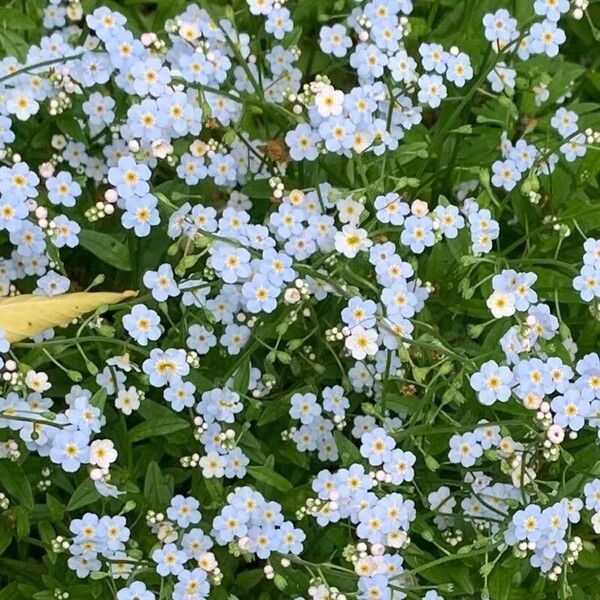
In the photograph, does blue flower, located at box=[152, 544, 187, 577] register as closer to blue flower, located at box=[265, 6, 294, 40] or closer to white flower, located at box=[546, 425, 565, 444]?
white flower, located at box=[546, 425, 565, 444]

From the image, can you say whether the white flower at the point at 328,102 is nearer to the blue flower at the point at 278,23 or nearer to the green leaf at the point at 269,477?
the blue flower at the point at 278,23

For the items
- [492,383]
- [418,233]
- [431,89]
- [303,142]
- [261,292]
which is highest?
[431,89]

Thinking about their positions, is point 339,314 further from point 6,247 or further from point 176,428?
point 6,247

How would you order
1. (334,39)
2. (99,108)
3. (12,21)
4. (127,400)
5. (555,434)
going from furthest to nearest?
(334,39) → (12,21) → (99,108) → (127,400) → (555,434)

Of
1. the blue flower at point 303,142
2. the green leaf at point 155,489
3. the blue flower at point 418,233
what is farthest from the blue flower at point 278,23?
the green leaf at point 155,489

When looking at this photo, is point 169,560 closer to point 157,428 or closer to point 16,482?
point 157,428

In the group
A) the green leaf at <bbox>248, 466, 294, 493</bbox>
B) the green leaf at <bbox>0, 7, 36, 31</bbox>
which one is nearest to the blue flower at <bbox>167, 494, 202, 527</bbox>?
the green leaf at <bbox>248, 466, 294, 493</bbox>

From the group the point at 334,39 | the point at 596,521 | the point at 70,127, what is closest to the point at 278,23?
the point at 334,39
